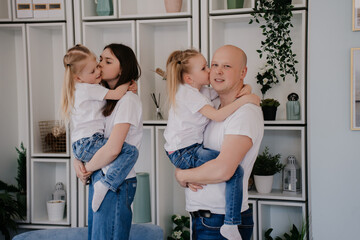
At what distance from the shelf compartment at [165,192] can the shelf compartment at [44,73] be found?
842 millimetres

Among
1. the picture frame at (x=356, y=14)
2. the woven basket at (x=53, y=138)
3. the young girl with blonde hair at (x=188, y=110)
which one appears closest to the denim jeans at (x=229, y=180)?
the young girl with blonde hair at (x=188, y=110)

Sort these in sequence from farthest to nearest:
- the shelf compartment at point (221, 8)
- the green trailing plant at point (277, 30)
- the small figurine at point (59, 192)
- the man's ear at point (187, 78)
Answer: the small figurine at point (59, 192), the shelf compartment at point (221, 8), the green trailing plant at point (277, 30), the man's ear at point (187, 78)

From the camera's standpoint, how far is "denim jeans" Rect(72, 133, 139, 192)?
2.26 metres

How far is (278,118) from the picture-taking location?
12.6 ft

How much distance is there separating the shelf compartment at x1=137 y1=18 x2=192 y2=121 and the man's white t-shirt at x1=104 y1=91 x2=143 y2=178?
4.61 ft

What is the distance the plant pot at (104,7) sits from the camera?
12.7 feet

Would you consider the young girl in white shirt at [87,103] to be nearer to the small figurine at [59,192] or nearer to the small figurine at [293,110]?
the small figurine at [293,110]

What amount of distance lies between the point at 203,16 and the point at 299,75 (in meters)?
0.95

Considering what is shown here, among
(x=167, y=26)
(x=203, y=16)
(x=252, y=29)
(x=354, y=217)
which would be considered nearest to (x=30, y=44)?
(x=167, y=26)

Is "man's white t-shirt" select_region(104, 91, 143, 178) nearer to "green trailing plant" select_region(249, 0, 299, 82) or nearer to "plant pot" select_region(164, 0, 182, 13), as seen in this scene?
"green trailing plant" select_region(249, 0, 299, 82)

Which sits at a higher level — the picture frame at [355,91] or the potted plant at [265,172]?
the picture frame at [355,91]

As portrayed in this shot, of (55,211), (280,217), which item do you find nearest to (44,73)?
(55,211)

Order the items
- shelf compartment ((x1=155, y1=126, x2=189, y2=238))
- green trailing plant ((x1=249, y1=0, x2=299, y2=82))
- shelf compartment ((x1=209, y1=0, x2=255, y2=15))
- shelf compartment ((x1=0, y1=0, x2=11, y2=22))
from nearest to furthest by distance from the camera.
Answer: green trailing plant ((x1=249, y1=0, x2=299, y2=82)), shelf compartment ((x1=209, y1=0, x2=255, y2=15)), shelf compartment ((x1=155, y1=126, x2=189, y2=238)), shelf compartment ((x1=0, y1=0, x2=11, y2=22))

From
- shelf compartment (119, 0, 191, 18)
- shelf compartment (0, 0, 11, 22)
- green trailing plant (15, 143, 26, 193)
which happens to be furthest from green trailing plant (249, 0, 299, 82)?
green trailing plant (15, 143, 26, 193)
